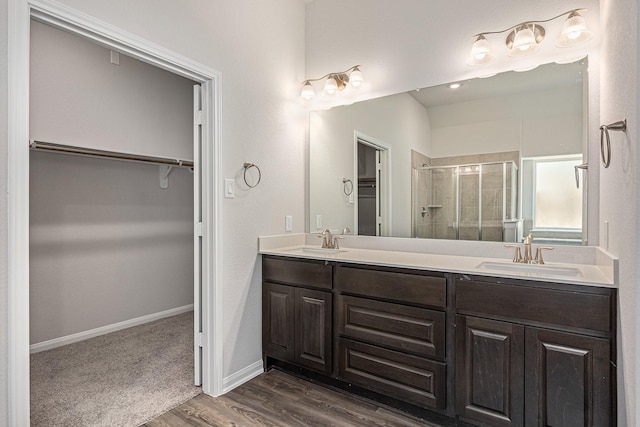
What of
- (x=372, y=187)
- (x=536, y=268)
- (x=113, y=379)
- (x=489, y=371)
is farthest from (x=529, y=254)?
(x=113, y=379)

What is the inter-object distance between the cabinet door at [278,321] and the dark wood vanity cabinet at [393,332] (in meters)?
0.38

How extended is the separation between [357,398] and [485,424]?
0.75 m

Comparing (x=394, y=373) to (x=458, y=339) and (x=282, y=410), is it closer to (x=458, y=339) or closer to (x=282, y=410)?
(x=458, y=339)

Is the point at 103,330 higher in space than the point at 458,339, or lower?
lower

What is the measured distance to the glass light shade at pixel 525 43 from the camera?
6.33 ft

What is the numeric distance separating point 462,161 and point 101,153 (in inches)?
112

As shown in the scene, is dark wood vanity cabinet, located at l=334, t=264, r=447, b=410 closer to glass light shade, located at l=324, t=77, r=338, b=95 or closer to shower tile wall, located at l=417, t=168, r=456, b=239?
shower tile wall, located at l=417, t=168, r=456, b=239

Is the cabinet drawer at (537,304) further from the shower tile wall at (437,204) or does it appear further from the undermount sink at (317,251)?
the undermount sink at (317,251)

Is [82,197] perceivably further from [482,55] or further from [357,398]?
[482,55]

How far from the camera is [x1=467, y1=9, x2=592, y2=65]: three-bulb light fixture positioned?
→ 1799 mm

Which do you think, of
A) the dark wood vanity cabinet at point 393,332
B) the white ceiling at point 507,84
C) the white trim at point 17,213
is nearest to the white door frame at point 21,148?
the white trim at point 17,213

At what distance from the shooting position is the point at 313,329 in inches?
89.2

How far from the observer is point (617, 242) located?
1350 mm

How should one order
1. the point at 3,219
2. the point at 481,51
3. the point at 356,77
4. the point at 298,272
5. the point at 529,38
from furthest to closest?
1. the point at 356,77
2. the point at 298,272
3. the point at 481,51
4. the point at 529,38
5. the point at 3,219
